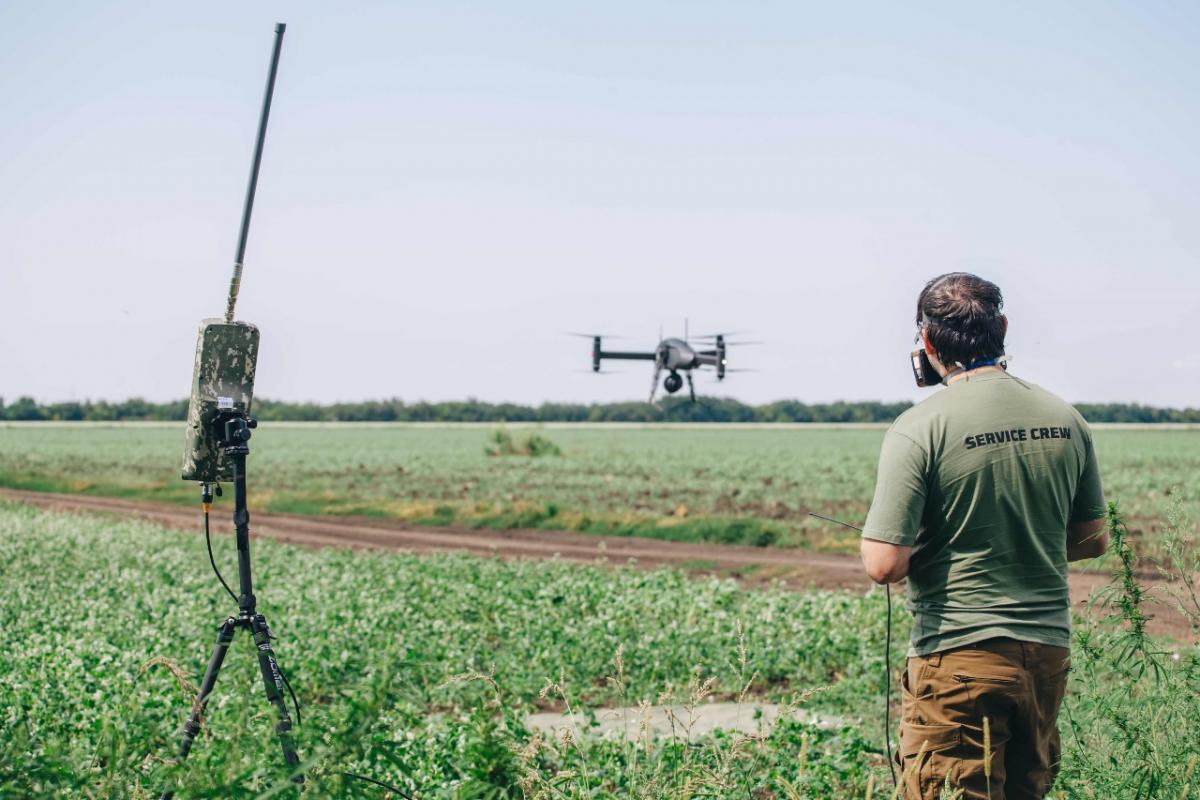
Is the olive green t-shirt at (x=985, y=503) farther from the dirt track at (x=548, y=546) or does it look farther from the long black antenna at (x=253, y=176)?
the dirt track at (x=548, y=546)

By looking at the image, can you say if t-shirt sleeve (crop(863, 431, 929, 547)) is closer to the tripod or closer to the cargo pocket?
the cargo pocket

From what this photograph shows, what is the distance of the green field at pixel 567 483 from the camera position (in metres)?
25.8

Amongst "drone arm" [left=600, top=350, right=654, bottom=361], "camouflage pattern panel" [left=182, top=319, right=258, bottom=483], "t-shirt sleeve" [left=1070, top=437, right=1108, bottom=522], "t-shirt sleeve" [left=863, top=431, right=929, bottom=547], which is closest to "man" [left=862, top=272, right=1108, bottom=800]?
"t-shirt sleeve" [left=863, top=431, right=929, bottom=547]

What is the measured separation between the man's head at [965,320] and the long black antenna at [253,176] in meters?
2.83

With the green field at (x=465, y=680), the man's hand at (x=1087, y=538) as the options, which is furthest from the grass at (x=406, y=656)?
the man's hand at (x=1087, y=538)

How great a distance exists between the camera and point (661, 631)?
10.9m

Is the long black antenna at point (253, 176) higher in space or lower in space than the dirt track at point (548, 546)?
higher

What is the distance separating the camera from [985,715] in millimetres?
3465

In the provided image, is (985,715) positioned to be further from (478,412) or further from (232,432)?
(478,412)

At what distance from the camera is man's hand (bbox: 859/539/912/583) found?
11.3 feet

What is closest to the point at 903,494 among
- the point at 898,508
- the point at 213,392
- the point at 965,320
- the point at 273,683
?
the point at 898,508

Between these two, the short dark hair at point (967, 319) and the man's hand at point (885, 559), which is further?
the short dark hair at point (967, 319)

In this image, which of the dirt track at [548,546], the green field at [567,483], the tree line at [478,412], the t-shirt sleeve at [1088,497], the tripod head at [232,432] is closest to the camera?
the t-shirt sleeve at [1088,497]

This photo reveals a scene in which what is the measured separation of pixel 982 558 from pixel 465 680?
278cm
